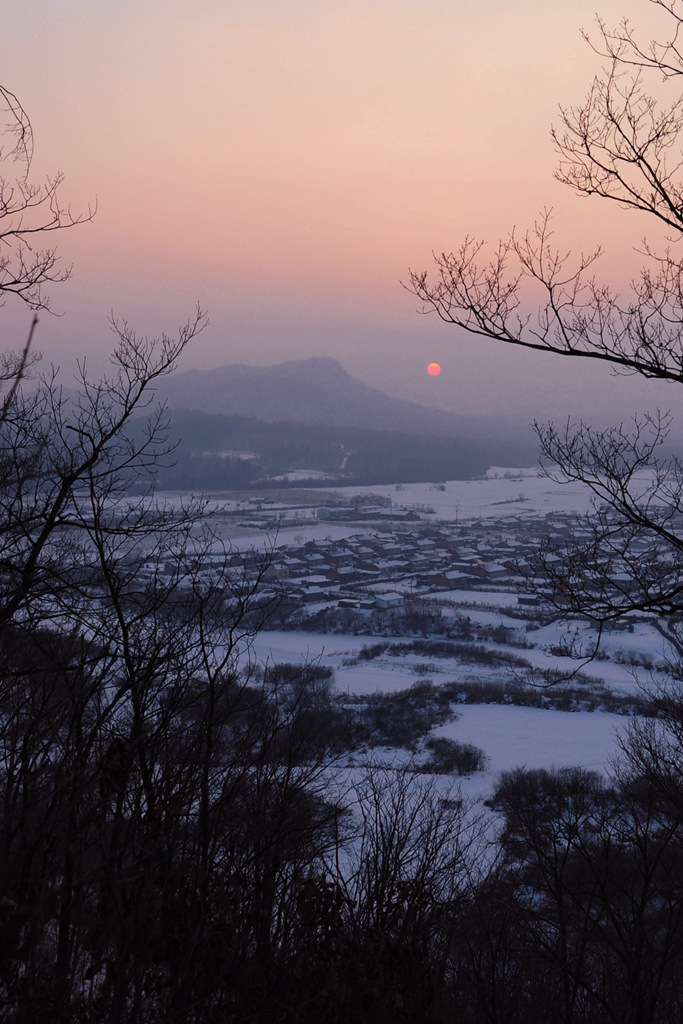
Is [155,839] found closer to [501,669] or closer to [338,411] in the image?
[501,669]

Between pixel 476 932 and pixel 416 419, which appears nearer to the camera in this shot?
pixel 476 932

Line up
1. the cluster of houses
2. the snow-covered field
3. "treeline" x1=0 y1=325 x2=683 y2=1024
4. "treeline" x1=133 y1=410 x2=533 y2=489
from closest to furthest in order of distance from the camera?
"treeline" x1=0 y1=325 x2=683 y2=1024
the snow-covered field
the cluster of houses
"treeline" x1=133 y1=410 x2=533 y2=489

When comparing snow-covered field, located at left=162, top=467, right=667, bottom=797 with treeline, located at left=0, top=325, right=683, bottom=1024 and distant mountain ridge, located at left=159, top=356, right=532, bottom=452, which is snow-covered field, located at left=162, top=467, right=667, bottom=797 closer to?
treeline, located at left=0, top=325, right=683, bottom=1024

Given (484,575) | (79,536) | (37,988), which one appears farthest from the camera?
(484,575)

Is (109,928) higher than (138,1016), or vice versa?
(109,928)

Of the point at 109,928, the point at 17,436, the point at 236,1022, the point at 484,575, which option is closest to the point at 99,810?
the point at 109,928

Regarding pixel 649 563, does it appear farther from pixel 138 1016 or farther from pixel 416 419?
pixel 416 419

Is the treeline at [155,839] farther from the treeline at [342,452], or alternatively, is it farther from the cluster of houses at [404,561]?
the treeline at [342,452]

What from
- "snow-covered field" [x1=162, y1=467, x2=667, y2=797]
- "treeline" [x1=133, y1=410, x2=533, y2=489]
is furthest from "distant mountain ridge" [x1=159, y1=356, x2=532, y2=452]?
"snow-covered field" [x1=162, y1=467, x2=667, y2=797]
